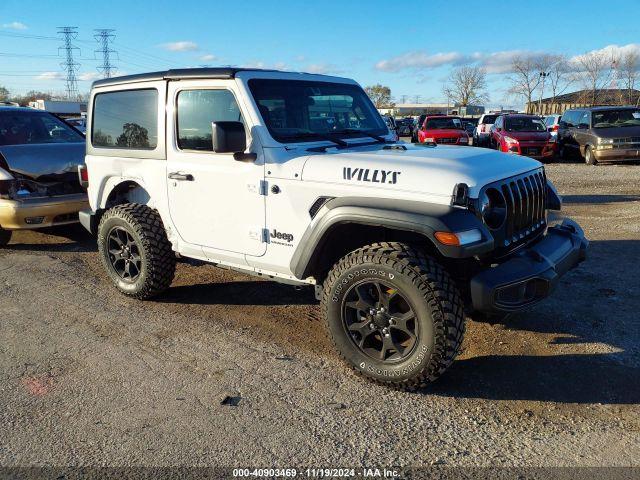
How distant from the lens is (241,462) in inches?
107

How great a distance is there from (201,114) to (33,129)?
452cm

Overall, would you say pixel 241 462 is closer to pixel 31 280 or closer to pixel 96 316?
pixel 96 316

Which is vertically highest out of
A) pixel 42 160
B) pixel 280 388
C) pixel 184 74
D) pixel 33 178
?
pixel 184 74

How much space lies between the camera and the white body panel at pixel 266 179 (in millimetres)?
3330

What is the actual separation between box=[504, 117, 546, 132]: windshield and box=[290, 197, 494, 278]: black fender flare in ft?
53.2

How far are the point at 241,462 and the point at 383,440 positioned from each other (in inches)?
30.0

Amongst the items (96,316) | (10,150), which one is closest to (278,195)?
(96,316)

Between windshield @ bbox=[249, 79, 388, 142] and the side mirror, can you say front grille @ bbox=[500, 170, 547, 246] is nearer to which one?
windshield @ bbox=[249, 79, 388, 142]

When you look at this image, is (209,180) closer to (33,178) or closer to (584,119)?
(33,178)

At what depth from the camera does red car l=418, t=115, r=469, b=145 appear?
776 inches

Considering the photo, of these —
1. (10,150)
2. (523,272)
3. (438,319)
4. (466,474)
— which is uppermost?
(10,150)

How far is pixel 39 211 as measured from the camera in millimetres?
6641

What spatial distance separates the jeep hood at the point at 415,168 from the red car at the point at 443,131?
15663 millimetres

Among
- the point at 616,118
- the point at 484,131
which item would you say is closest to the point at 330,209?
the point at 616,118
